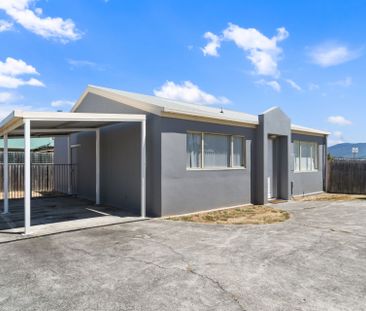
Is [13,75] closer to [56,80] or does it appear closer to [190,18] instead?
[56,80]

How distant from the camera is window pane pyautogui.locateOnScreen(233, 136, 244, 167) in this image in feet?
36.4

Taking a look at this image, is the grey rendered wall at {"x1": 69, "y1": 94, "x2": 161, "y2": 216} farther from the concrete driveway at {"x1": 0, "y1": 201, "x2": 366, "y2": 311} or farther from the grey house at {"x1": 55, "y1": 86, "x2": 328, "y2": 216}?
the concrete driveway at {"x1": 0, "y1": 201, "x2": 366, "y2": 311}

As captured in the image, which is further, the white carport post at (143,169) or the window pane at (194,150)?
the window pane at (194,150)

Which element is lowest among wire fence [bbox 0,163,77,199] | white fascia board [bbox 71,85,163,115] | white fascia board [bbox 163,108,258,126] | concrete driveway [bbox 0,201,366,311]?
concrete driveway [bbox 0,201,366,311]

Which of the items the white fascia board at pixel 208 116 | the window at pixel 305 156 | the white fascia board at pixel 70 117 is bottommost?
the window at pixel 305 156

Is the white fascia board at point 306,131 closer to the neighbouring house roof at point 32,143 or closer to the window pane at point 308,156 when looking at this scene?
the window pane at point 308,156

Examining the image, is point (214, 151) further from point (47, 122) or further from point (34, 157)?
point (34, 157)

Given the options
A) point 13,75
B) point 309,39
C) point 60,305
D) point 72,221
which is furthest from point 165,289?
point 13,75

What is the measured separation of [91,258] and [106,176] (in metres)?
6.41

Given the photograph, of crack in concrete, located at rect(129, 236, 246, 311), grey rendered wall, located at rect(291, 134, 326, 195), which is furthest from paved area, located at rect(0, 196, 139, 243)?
grey rendered wall, located at rect(291, 134, 326, 195)

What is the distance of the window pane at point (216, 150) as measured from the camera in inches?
398

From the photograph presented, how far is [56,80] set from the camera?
47.2ft

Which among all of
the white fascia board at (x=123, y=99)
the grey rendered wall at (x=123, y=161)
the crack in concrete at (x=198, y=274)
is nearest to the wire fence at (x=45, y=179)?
the grey rendered wall at (x=123, y=161)

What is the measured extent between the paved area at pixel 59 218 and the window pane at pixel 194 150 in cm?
238
